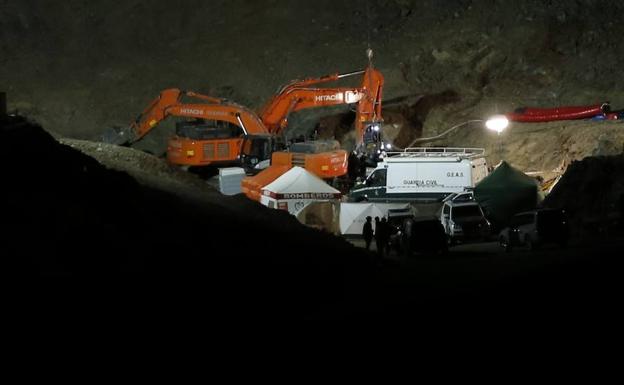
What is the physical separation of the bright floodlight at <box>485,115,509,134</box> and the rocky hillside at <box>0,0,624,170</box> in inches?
17.0

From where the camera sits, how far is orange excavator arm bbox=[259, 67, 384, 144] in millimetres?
43281

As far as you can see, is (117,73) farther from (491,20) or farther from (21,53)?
(491,20)

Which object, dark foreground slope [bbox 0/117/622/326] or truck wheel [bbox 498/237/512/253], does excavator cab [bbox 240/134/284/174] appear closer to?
truck wheel [bbox 498/237/512/253]

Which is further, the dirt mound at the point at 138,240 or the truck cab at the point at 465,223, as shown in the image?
the truck cab at the point at 465,223

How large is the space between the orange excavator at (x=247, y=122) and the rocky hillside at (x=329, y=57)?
184 inches

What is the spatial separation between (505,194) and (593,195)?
3.05 m

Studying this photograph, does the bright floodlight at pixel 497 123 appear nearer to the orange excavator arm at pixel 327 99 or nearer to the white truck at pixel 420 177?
the orange excavator arm at pixel 327 99

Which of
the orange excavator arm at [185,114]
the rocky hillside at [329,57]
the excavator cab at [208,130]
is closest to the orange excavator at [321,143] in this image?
the orange excavator arm at [185,114]

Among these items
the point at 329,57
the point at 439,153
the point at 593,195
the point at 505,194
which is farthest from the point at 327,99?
the point at 593,195

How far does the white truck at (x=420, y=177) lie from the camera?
37.8 meters

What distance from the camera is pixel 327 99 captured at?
1743 inches

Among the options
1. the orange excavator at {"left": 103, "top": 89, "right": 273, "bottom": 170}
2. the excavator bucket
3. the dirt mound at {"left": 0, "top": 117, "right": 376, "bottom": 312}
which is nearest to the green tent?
the orange excavator at {"left": 103, "top": 89, "right": 273, "bottom": 170}

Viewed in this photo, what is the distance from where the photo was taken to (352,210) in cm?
3653

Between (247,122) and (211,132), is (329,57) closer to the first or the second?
(247,122)
